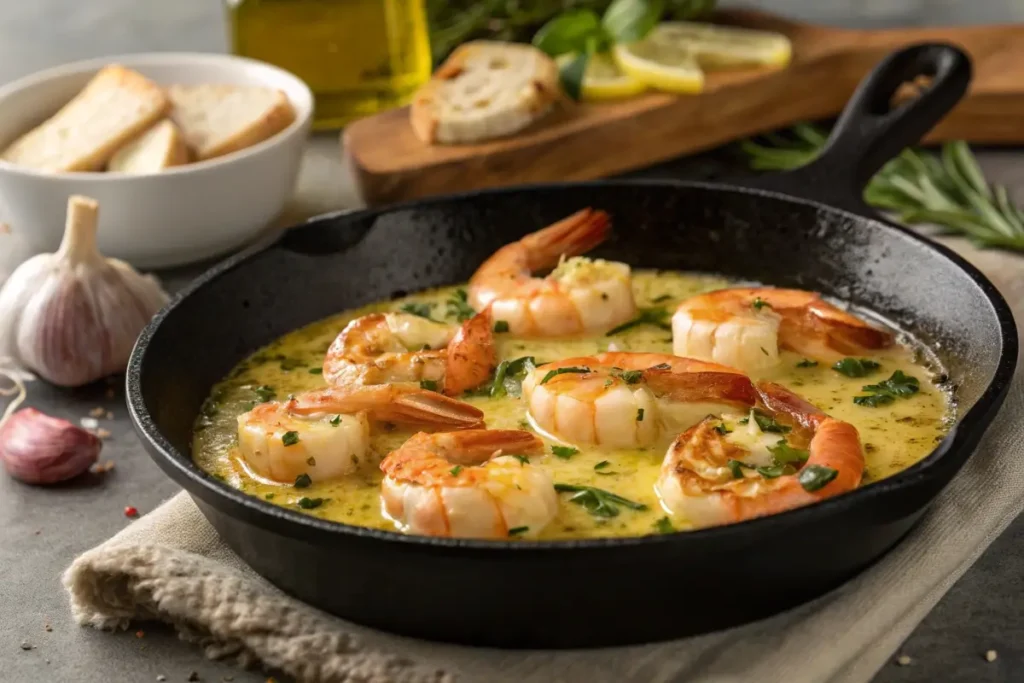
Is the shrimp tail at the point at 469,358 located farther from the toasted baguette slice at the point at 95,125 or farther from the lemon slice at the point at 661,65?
the lemon slice at the point at 661,65

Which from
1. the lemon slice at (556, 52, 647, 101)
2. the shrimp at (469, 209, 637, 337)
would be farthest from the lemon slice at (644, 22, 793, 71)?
the shrimp at (469, 209, 637, 337)

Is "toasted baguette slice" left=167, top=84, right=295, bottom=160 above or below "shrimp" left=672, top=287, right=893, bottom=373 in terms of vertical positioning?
above

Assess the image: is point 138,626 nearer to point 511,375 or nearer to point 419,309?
point 511,375

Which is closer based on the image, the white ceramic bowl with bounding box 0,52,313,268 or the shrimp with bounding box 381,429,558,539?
the shrimp with bounding box 381,429,558,539

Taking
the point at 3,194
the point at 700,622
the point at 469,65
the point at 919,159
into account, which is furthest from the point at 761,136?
the point at 700,622

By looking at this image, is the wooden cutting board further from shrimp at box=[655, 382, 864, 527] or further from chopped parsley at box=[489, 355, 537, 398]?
shrimp at box=[655, 382, 864, 527]

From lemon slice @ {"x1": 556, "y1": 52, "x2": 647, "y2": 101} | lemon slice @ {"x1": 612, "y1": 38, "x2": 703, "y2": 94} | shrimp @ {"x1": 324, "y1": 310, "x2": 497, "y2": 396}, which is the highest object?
lemon slice @ {"x1": 612, "y1": 38, "x2": 703, "y2": 94}
